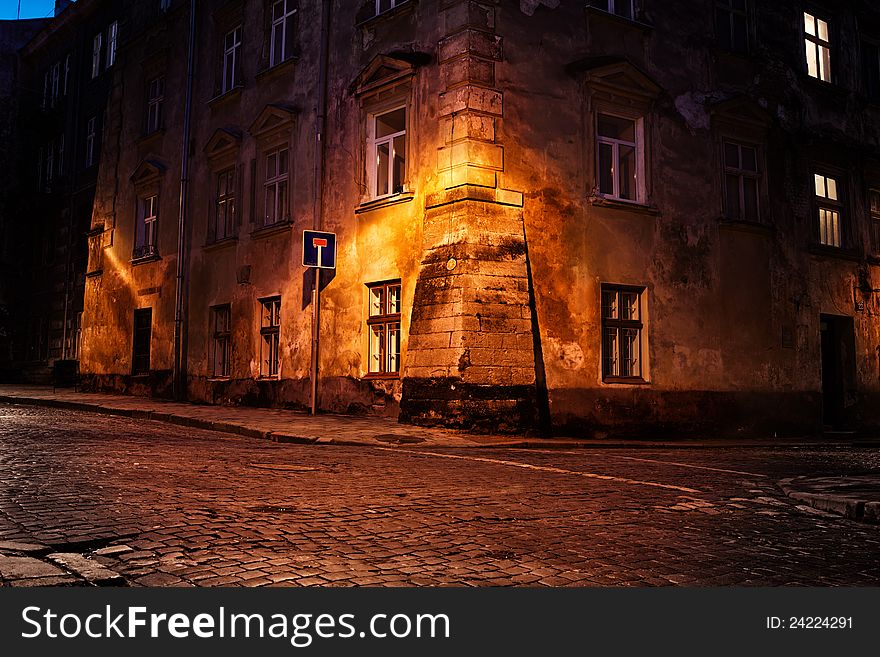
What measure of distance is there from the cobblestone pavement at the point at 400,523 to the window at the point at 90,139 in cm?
2182

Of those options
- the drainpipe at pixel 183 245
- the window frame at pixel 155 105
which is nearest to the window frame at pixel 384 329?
the drainpipe at pixel 183 245

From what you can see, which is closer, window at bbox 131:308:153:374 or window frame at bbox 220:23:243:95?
window frame at bbox 220:23:243:95

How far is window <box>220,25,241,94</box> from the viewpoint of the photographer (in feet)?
64.2

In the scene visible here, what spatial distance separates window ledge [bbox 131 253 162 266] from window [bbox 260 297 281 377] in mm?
5387

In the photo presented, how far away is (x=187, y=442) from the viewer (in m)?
10.5

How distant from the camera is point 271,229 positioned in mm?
17531

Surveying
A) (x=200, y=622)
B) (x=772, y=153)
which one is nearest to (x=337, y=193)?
(x=772, y=153)

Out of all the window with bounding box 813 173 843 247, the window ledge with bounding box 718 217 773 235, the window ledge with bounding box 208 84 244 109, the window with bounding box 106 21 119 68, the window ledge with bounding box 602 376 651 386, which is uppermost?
the window with bounding box 106 21 119 68

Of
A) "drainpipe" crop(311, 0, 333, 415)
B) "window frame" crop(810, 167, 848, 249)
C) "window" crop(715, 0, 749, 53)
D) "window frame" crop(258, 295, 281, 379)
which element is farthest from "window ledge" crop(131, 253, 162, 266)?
"window frame" crop(810, 167, 848, 249)

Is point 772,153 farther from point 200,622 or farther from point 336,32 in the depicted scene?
point 200,622

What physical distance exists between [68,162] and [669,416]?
24.7 meters

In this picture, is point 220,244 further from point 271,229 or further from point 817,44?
point 817,44

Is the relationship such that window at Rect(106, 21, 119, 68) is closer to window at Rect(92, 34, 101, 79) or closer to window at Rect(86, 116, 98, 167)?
window at Rect(92, 34, 101, 79)

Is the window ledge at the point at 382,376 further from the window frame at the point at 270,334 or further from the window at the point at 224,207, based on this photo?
the window at the point at 224,207
